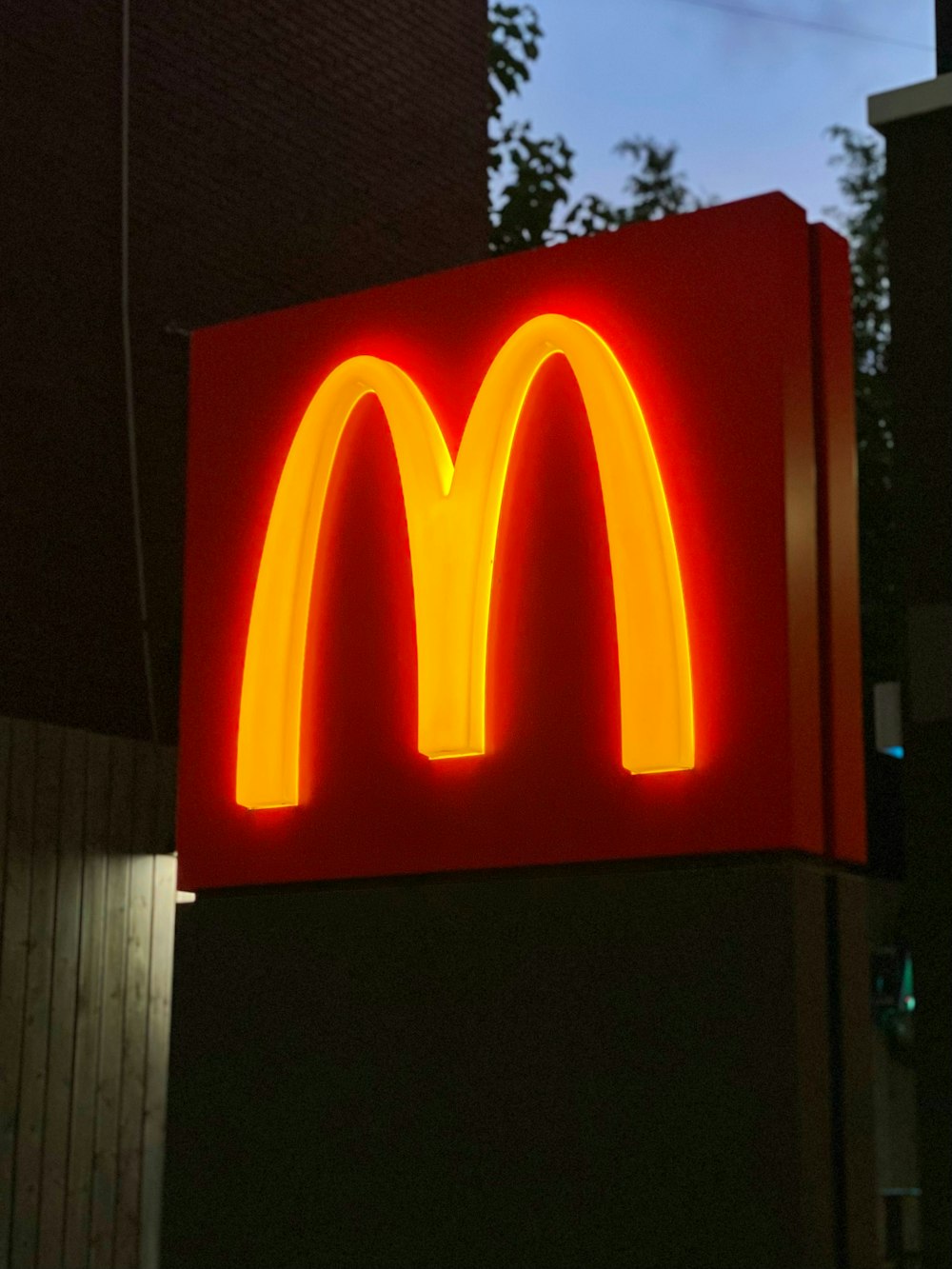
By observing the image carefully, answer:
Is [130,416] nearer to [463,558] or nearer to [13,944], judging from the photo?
[13,944]

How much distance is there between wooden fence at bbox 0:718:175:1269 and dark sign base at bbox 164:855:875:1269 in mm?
4404

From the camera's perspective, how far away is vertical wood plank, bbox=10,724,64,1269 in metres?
8.13

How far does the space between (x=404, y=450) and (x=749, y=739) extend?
3.50 feet

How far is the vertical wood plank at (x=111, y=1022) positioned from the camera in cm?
859

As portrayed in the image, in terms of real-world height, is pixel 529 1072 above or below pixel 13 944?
below

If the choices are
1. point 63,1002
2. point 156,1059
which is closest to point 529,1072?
point 63,1002

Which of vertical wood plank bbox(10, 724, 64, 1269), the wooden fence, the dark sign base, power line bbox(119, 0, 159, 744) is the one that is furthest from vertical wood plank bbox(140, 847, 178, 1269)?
the dark sign base

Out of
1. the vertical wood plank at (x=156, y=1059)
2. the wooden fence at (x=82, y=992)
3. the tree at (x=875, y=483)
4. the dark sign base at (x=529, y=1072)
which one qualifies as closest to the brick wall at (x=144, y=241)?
the wooden fence at (x=82, y=992)

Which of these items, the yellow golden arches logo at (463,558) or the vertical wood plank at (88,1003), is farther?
the vertical wood plank at (88,1003)

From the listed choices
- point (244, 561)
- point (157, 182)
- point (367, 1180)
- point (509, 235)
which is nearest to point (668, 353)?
point (244, 561)

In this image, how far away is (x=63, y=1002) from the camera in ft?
27.7

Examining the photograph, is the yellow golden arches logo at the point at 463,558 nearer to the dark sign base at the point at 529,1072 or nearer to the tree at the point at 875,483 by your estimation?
the dark sign base at the point at 529,1072

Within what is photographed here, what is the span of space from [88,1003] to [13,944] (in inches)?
24.0

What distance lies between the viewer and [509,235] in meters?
15.7
